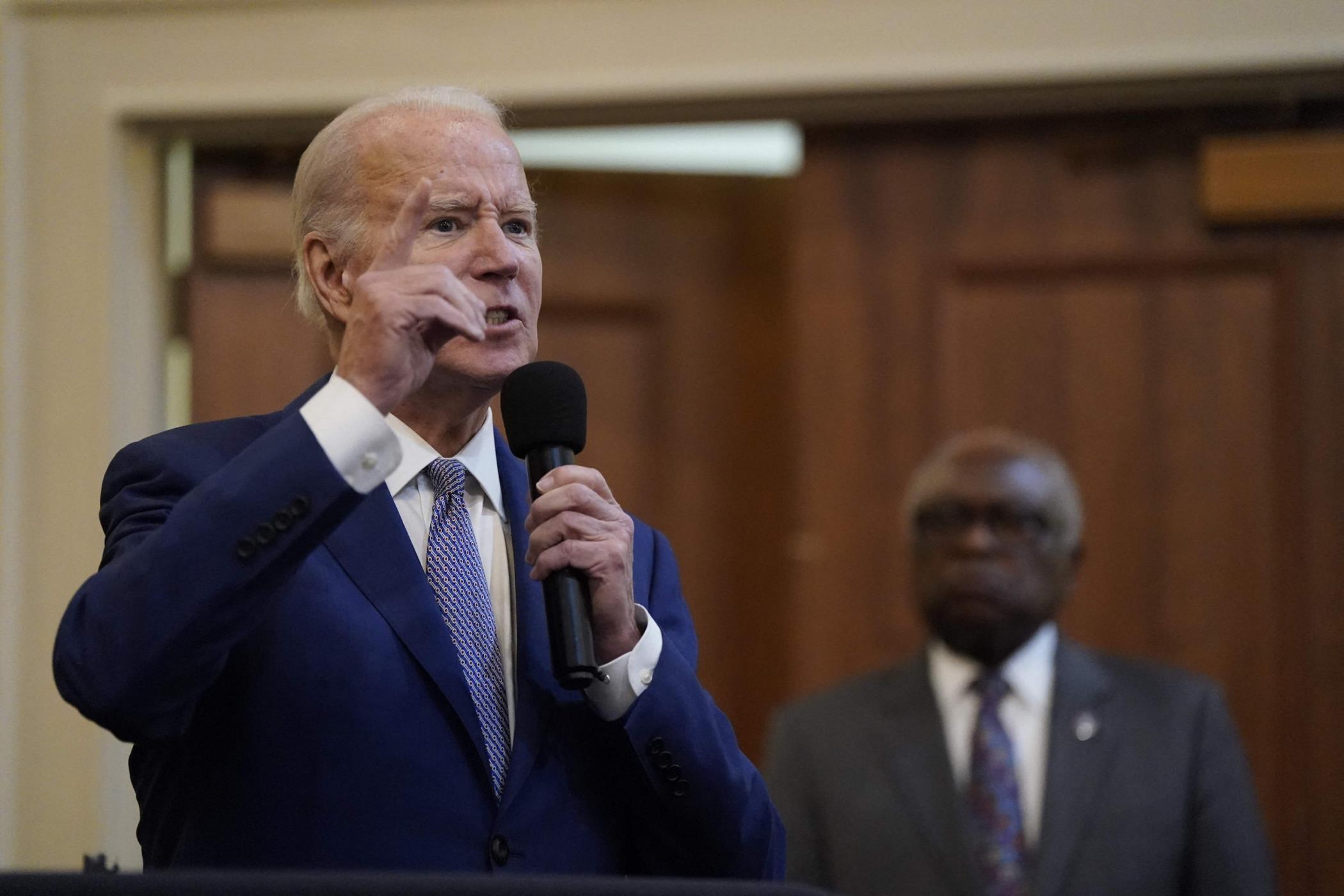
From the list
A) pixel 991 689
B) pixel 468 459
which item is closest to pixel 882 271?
pixel 991 689

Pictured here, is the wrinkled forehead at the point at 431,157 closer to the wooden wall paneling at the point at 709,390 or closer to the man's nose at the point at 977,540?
the man's nose at the point at 977,540

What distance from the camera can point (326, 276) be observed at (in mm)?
1643

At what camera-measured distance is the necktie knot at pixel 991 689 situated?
288 cm

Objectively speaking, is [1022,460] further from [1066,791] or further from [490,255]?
[490,255]

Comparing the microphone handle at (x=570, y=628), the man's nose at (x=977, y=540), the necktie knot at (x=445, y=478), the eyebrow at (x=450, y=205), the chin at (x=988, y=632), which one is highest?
the eyebrow at (x=450, y=205)

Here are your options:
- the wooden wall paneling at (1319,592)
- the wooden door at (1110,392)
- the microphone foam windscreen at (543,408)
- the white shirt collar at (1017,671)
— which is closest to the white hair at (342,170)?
the microphone foam windscreen at (543,408)

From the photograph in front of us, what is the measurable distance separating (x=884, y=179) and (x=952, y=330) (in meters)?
0.37

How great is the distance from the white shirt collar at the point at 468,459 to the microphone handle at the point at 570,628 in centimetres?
24

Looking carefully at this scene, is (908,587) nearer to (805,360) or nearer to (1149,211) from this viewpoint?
(805,360)

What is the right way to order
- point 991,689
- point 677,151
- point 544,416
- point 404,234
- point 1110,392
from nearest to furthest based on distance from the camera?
point 404,234 → point 544,416 → point 991,689 → point 1110,392 → point 677,151

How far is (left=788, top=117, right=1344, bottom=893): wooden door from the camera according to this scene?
3.24m

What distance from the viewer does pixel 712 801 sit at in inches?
57.7

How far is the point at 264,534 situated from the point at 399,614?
0.69 ft

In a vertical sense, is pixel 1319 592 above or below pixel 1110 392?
below
